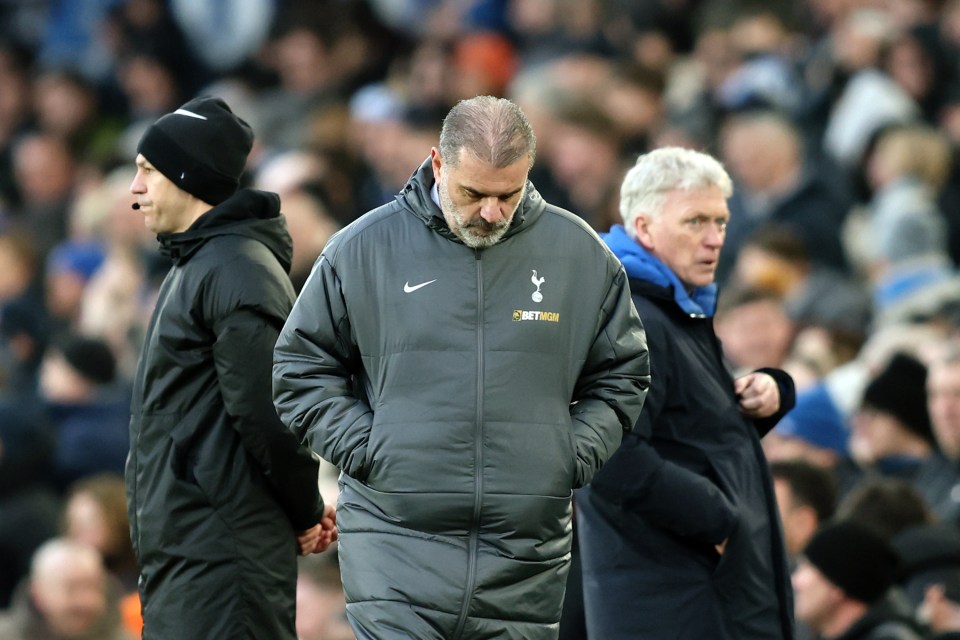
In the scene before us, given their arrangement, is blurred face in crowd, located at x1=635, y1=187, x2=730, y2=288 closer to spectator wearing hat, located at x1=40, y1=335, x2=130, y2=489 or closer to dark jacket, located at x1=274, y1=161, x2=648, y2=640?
dark jacket, located at x1=274, y1=161, x2=648, y2=640

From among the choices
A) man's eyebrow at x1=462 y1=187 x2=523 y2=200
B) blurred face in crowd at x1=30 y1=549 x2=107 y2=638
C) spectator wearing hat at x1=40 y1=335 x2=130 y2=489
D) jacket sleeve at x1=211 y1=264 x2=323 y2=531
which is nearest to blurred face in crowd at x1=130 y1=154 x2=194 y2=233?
jacket sleeve at x1=211 y1=264 x2=323 y2=531

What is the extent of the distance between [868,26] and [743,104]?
1.37 metres

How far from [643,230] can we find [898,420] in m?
2.78

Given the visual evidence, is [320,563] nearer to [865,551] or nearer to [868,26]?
[865,551]

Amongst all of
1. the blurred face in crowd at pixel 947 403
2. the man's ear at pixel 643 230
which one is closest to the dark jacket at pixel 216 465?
the man's ear at pixel 643 230

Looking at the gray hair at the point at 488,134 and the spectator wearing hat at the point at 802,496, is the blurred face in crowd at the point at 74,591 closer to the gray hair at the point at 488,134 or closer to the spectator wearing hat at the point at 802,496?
the spectator wearing hat at the point at 802,496

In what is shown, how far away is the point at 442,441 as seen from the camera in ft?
16.2

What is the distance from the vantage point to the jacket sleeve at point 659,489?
227 inches

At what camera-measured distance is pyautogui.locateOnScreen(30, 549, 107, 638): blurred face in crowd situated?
8.97 meters

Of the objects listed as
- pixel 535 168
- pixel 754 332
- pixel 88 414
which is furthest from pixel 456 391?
pixel 535 168

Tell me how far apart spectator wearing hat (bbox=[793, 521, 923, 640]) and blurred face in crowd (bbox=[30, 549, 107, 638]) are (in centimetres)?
358

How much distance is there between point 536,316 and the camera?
16.6ft

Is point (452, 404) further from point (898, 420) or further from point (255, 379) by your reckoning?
point (898, 420)

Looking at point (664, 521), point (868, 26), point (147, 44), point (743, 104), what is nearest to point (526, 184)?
point (664, 521)
